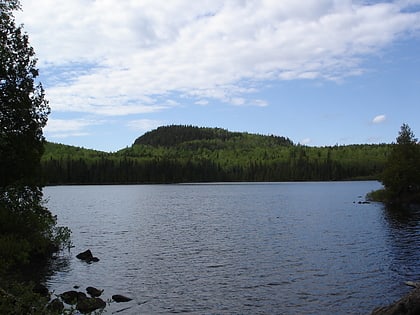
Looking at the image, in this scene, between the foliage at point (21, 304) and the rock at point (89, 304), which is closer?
the foliage at point (21, 304)

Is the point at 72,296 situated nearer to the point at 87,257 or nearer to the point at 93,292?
the point at 93,292

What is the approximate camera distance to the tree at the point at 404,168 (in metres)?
90.1

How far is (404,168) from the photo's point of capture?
89.5 meters

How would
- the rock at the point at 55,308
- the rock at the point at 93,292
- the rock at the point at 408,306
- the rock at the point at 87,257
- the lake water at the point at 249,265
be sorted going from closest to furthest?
the rock at the point at 55,308, the rock at the point at 408,306, the lake water at the point at 249,265, the rock at the point at 93,292, the rock at the point at 87,257

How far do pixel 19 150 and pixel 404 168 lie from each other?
80112 millimetres

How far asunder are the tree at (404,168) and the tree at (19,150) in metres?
77.8

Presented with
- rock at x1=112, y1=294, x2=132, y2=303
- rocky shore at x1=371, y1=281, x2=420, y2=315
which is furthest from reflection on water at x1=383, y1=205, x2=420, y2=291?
rock at x1=112, y1=294, x2=132, y2=303

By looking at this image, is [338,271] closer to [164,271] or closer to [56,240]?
[164,271]

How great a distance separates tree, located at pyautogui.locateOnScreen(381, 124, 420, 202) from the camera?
90.1 metres

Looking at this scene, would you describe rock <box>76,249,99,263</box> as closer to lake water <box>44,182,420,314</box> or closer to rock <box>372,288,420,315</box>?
lake water <box>44,182,420,314</box>

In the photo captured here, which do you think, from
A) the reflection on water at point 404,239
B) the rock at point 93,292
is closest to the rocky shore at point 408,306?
the reflection on water at point 404,239

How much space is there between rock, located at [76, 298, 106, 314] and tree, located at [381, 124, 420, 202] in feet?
255

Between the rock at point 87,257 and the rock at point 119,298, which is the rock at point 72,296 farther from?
the rock at point 87,257

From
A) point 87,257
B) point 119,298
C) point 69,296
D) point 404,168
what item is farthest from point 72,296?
point 404,168
